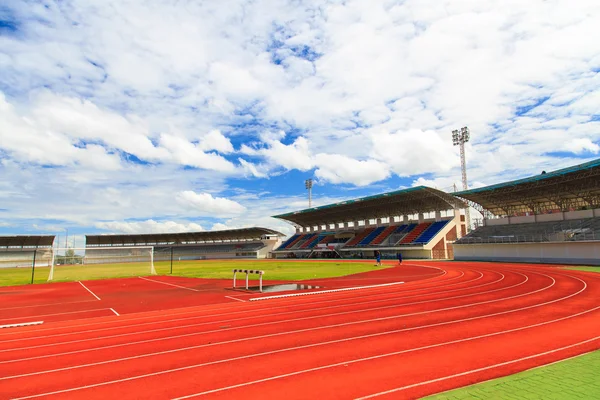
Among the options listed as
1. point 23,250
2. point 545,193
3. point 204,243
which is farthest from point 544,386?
point 204,243

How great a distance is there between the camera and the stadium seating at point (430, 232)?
2275 inches

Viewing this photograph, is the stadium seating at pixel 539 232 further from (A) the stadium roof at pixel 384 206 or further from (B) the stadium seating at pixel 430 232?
(A) the stadium roof at pixel 384 206

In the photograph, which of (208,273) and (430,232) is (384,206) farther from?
(208,273)

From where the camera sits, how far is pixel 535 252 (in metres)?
41.7

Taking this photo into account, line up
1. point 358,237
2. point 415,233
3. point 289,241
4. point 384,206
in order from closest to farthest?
point 415,233 < point 384,206 < point 358,237 < point 289,241

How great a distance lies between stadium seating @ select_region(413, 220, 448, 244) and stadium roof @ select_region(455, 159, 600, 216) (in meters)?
6.60

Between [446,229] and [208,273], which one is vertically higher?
[446,229]

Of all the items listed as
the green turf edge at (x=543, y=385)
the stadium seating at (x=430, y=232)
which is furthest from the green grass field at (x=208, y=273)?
the green turf edge at (x=543, y=385)

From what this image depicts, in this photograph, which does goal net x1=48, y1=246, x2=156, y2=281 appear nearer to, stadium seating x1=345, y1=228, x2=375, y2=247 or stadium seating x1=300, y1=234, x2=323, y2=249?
stadium seating x1=300, y1=234, x2=323, y2=249

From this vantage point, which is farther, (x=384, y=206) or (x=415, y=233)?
(x=384, y=206)

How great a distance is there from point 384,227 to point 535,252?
31.7 metres

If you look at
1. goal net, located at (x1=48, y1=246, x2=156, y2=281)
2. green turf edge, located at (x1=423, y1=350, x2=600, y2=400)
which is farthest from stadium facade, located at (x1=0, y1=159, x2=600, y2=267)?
green turf edge, located at (x1=423, y1=350, x2=600, y2=400)

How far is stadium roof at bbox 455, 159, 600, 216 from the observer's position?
40844 millimetres

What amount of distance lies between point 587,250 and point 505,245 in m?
9.13
